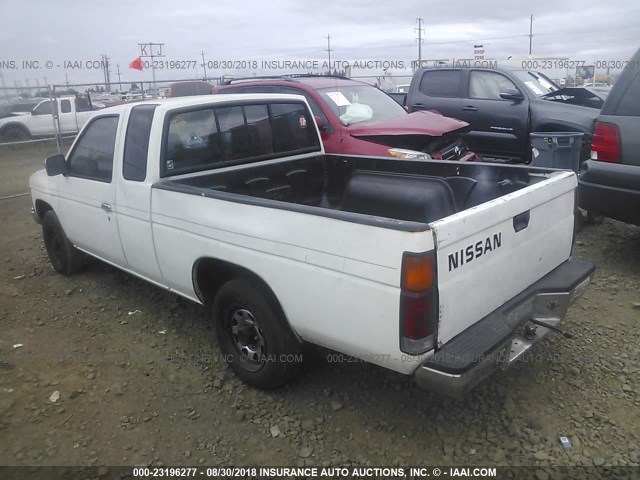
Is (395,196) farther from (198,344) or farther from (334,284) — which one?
(198,344)

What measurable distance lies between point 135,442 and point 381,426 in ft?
4.51

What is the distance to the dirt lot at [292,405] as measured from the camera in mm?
2738

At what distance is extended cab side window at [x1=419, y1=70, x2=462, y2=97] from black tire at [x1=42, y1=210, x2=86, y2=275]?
6.77m

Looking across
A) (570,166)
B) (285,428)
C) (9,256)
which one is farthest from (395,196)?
(9,256)

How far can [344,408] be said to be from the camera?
121 inches

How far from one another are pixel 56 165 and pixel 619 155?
489 centimetres

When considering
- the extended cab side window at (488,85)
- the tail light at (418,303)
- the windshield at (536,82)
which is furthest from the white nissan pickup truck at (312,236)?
the windshield at (536,82)

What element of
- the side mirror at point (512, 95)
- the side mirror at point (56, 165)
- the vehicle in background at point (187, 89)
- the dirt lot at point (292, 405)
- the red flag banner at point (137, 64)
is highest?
the red flag banner at point (137, 64)

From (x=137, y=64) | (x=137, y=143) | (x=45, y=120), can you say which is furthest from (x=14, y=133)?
(x=137, y=143)

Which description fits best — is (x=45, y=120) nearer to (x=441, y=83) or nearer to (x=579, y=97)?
(x=441, y=83)

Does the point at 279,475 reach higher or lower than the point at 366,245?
lower

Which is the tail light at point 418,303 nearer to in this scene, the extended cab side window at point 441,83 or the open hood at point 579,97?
the open hood at point 579,97

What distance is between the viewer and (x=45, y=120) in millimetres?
17141

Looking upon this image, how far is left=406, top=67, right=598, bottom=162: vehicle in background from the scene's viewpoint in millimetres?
7832
